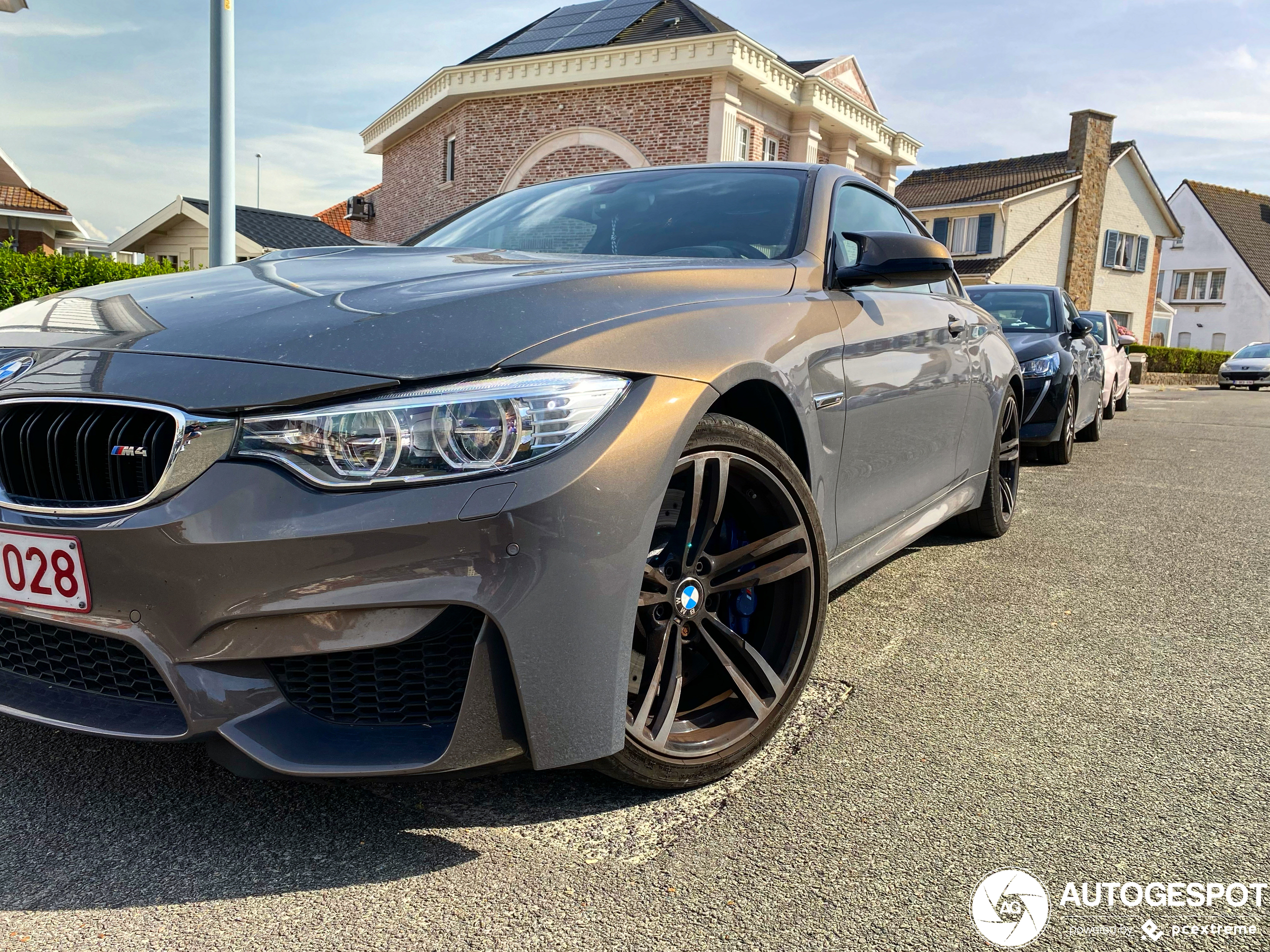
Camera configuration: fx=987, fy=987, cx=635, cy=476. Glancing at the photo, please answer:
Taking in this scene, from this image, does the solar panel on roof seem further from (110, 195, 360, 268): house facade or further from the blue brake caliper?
the blue brake caliper

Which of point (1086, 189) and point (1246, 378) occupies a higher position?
point (1086, 189)

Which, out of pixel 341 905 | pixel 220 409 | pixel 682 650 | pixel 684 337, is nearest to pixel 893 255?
pixel 684 337

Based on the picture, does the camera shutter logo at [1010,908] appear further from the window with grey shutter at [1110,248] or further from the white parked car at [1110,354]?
the window with grey shutter at [1110,248]

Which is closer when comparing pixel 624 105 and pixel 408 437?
pixel 408 437

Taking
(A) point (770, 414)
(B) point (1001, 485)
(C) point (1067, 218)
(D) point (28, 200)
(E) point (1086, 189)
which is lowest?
(B) point (1001, 485)

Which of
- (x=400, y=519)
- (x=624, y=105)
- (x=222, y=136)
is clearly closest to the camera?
(x=400, y=519)

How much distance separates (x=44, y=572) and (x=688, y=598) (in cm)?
119

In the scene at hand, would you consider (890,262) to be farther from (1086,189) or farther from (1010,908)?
(1086,189)

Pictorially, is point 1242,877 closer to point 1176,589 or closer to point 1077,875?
point 1077,875

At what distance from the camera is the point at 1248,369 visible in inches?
1132

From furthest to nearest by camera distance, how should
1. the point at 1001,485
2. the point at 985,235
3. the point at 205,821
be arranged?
1. the point at 985,235
2. the point at 1001,485
3. the point at 205,821

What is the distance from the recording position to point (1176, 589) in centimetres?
393

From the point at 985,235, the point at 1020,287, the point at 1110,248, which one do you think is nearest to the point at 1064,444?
the point at 1020,287
